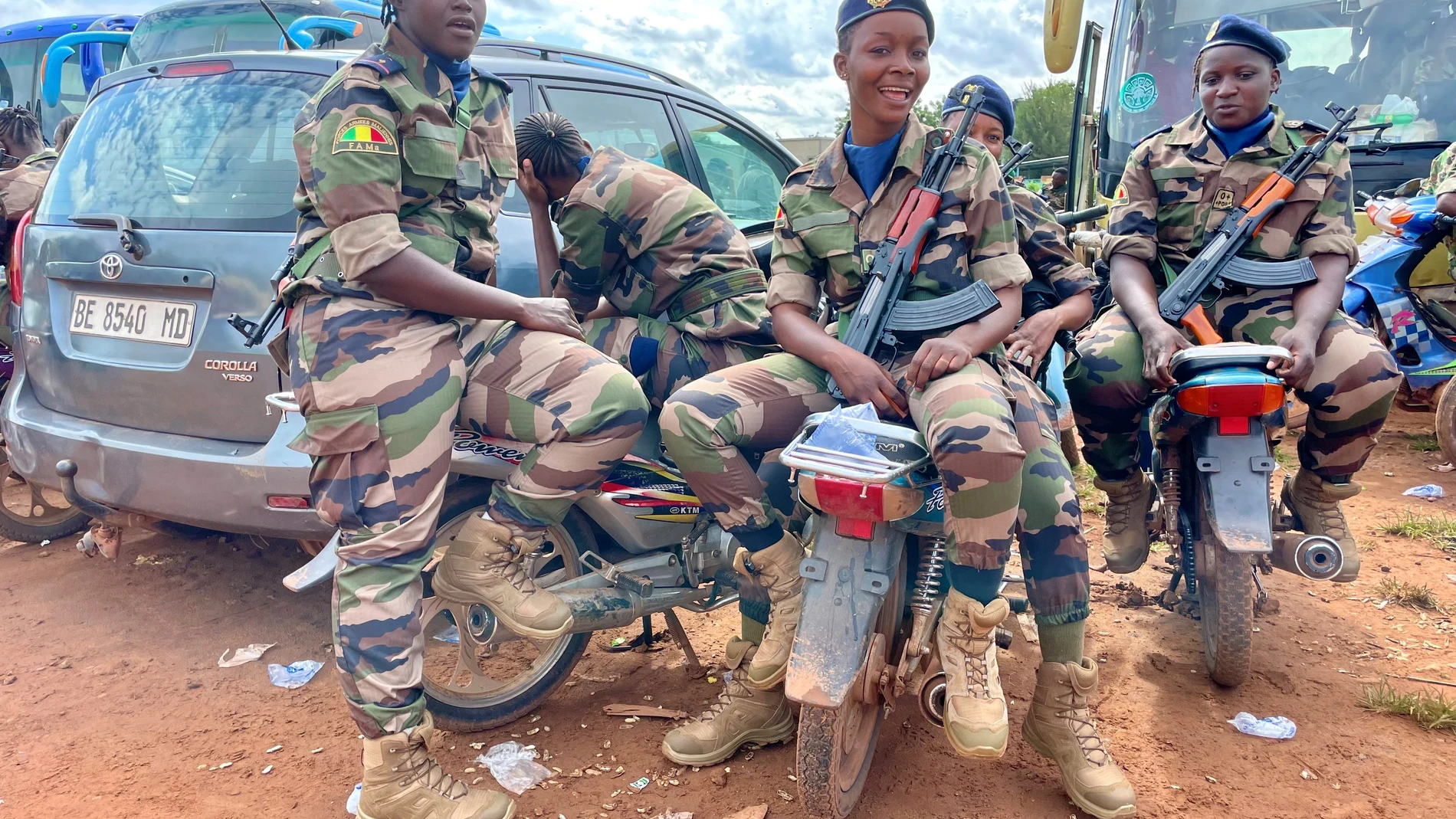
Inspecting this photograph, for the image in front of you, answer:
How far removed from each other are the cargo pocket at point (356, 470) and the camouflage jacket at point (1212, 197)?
2388 mm

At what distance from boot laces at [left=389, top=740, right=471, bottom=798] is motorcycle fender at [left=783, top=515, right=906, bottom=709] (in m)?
0.92

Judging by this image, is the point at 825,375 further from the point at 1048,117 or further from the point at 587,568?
the point at 1048,117

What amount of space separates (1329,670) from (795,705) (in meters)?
1.78

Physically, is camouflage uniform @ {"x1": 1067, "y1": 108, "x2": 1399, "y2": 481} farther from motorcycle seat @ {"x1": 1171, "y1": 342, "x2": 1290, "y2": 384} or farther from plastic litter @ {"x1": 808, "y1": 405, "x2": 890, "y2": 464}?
plastic litter @ {"x1": 808, "y1": 405, "x2": 890, "y2": 464}

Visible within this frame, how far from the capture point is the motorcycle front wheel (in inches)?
107

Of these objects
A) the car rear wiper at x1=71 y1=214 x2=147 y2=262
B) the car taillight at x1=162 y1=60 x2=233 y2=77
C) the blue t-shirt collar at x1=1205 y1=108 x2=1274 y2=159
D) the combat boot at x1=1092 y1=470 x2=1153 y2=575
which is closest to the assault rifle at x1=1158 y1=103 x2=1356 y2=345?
the blue t-shirt collar at x1=1205 y1=108 x2=1274 y2=159

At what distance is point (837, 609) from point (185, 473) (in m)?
2.10

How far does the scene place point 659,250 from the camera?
305 cm

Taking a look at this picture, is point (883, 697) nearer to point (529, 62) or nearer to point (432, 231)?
point (432, 231)

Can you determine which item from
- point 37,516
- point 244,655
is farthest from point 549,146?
point 37,516

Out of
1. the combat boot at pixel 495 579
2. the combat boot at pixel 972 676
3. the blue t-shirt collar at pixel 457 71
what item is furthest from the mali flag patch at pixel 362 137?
the combat boot at pixel 972 676

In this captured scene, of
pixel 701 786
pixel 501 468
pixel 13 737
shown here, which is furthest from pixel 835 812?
pixel 13 737

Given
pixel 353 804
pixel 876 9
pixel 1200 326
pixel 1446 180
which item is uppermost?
pixel 876 9

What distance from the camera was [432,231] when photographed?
2.38 metres
